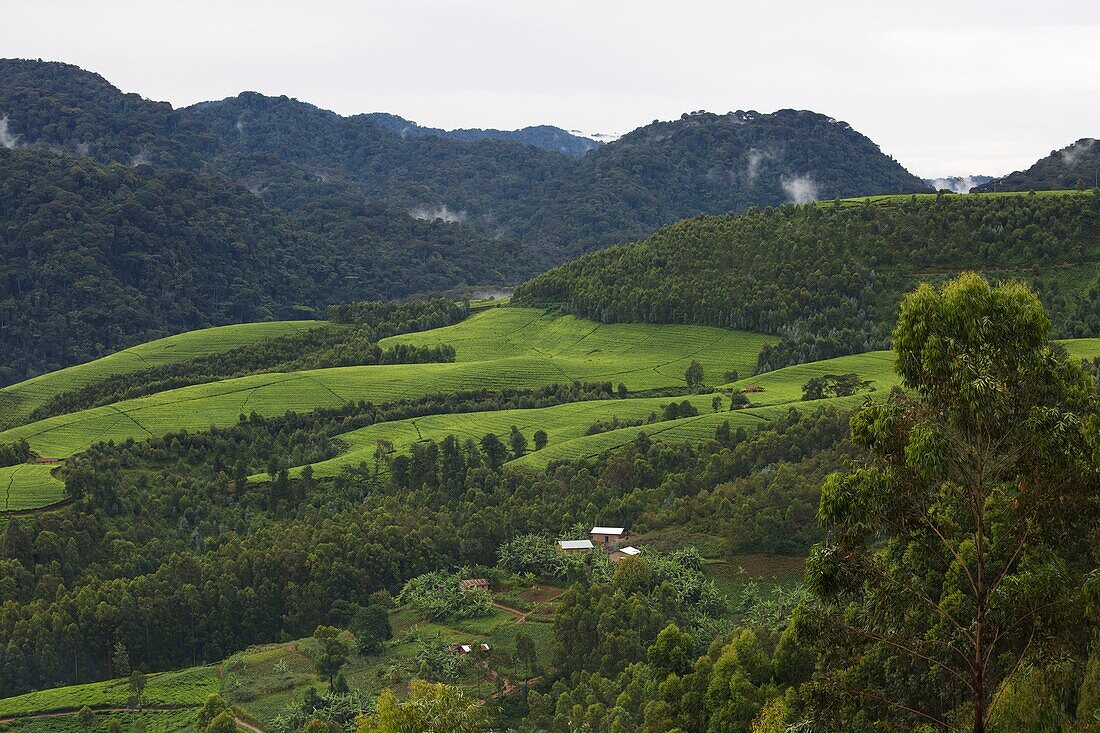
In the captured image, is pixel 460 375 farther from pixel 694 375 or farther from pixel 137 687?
pixel 137 687

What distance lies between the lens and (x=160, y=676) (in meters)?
56.0

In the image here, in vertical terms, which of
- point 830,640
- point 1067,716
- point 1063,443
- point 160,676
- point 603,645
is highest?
point 1063,443

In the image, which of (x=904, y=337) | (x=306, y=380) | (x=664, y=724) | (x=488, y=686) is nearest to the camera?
(x=904, y=337)

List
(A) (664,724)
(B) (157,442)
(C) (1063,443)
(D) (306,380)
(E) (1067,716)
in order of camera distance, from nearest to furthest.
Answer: (C) (1063,443), (E) (1067,716), (A) (664,724), (B) (157,442), (D) (306,380)

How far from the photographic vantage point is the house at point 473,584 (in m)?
60.6

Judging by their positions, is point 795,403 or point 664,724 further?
point 795,403

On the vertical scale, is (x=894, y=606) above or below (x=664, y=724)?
above

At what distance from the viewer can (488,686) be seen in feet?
158

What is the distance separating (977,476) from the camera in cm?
1544

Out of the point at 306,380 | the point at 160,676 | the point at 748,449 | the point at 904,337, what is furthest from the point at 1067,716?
the point at 306,380

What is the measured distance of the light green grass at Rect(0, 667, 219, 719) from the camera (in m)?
51.9

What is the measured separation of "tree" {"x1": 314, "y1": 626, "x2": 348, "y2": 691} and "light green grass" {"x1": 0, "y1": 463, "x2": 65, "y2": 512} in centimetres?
3052

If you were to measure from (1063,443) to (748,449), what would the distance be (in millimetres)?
61864

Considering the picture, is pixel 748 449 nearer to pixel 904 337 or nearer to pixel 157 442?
pixel 157 442
